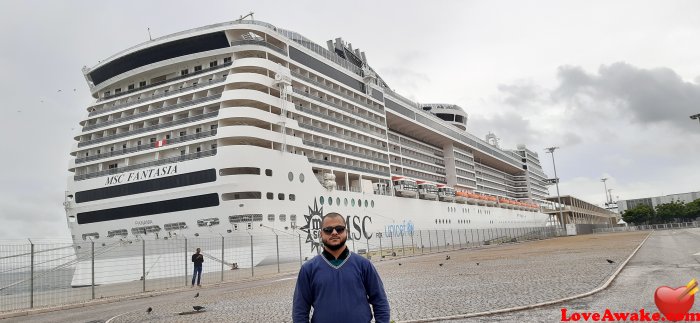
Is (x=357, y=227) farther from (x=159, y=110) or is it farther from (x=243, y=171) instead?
(x=159, y=110)

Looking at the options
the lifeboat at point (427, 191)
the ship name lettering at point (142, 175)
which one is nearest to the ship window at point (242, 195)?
the ship name lettering at point (142, 175)

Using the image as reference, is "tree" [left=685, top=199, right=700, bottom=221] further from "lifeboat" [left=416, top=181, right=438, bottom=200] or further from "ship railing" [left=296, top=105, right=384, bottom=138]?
"ship railing" [left=296, top=105, right=384, bottom=138]

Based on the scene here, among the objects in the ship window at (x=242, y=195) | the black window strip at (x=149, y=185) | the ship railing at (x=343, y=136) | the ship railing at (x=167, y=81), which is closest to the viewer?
the black window strip at (x=149, y=185)

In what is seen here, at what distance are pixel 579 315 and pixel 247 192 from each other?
85.7ft

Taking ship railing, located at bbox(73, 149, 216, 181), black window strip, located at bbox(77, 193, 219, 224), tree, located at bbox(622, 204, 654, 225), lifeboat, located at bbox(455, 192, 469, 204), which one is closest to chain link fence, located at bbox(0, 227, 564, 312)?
black window strip, located at bbox(77, 193, 219, 224)

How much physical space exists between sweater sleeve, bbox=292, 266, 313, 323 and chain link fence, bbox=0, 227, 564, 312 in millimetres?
14628

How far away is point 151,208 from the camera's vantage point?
3125cm

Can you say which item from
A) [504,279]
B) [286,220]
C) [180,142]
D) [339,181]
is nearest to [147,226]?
[180,142]

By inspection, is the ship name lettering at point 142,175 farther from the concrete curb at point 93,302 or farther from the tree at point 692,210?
the tree at point 692,210

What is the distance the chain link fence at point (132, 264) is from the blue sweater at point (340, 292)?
48.2ft

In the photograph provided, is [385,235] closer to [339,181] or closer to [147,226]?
[339,181]

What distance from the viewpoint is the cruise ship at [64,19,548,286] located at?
30641 mm

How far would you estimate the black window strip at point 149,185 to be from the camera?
30578 mm

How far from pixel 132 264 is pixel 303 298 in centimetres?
2156
